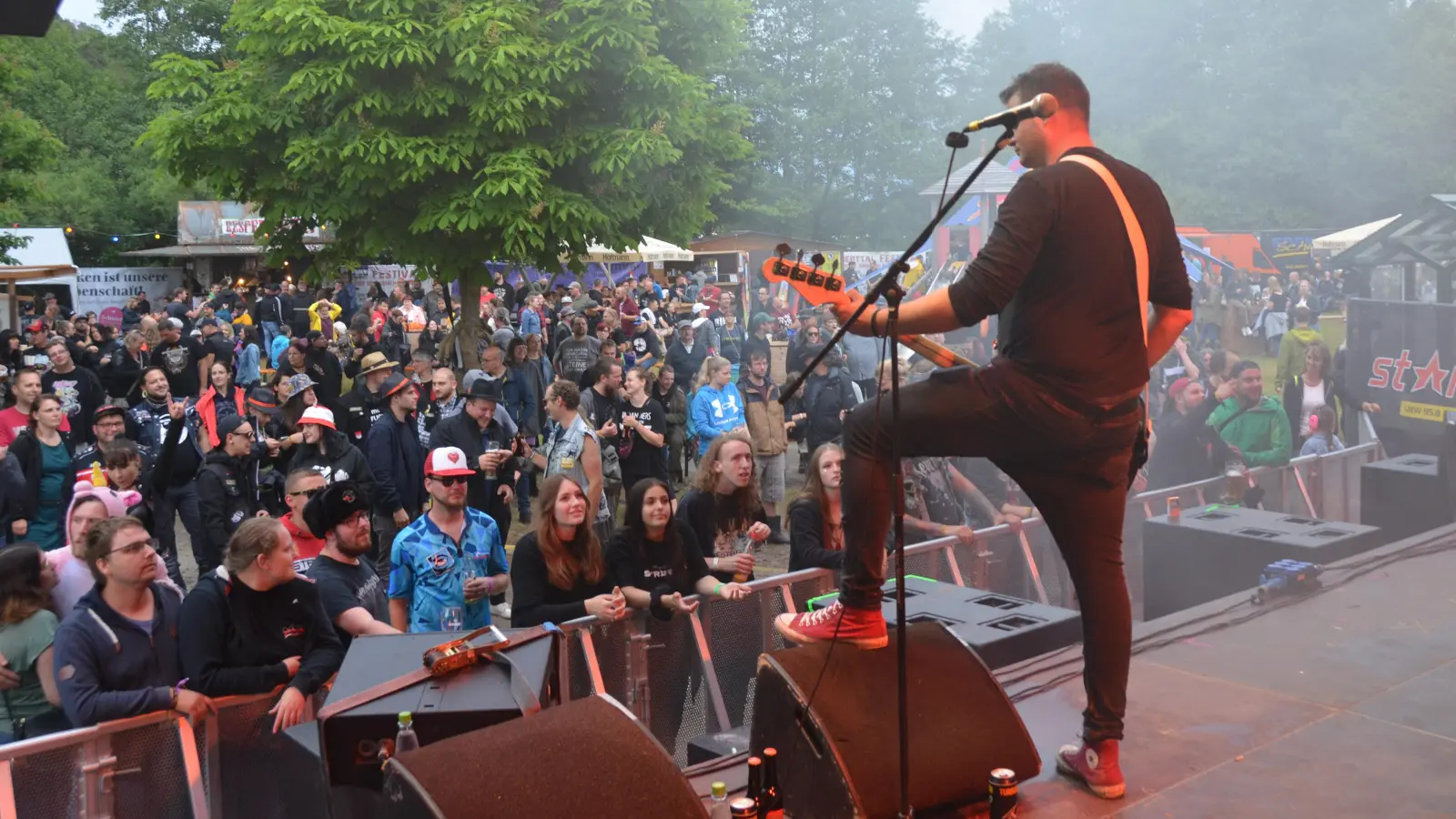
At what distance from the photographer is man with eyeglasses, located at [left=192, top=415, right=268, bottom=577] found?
7824mm

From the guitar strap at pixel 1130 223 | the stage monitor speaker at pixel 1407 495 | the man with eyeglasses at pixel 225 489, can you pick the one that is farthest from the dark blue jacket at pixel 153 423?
the stage monitor speaker at pixel 1407 495

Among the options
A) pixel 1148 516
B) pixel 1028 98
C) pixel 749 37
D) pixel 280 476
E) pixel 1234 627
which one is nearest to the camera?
pixel 1028 98

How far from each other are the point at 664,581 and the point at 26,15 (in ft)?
12.1

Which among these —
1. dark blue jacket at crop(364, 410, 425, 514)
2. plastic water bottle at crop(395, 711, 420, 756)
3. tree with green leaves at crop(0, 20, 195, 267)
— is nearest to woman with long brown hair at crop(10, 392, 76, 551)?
dark blue jacket at crop(364, 410, 425, 514)

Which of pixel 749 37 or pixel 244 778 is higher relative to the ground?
pixel 749 37

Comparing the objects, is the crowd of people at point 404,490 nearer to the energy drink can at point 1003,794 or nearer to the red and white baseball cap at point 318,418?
the red and white baseball cap at point 318,418

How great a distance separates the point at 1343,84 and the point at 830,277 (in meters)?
20.4

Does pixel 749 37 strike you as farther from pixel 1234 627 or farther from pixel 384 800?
pixel 384 800

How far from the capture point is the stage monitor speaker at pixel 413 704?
11.1ft

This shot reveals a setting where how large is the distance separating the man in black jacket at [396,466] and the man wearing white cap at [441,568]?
241 cm

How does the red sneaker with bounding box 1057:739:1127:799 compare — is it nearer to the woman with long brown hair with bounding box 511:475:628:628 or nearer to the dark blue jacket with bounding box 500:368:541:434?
the woman with long brown hair with bounding box 511:475:628:628

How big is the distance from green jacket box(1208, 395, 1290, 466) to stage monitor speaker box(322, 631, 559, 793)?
6.94 m

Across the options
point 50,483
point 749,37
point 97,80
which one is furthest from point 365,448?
point 97,80

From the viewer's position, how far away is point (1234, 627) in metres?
5.08
